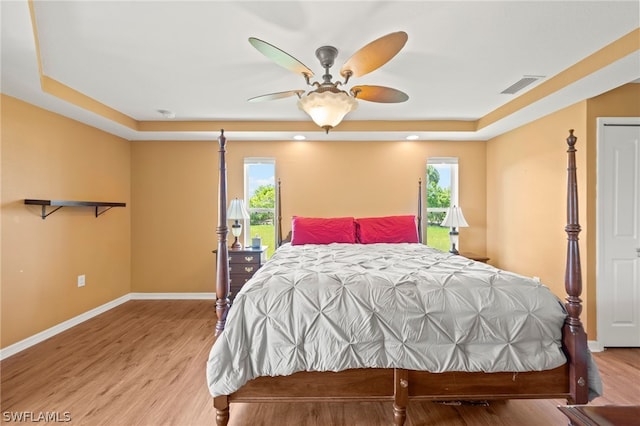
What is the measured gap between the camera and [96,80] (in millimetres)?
2791

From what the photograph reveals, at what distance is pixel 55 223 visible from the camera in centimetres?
329

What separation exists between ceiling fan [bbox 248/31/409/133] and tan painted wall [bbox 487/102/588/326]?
205 centimetres

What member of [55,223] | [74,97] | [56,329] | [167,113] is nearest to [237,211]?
[167,113]

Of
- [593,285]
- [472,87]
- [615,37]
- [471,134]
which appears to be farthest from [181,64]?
[593,285]

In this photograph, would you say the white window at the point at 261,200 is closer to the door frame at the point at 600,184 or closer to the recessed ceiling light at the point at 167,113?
the recessed ceiling light at the point at 167,113

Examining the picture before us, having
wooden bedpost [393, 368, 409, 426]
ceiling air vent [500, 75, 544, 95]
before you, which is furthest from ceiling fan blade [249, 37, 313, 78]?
ceiling air vent [500, 75, 544, 95]

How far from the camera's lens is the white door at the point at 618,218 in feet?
9.31

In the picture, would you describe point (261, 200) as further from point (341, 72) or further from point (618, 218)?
point (618, 218)

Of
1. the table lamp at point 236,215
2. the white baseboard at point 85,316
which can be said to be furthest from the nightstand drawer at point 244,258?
the white baseboard at point 85,316

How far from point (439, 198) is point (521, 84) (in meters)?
1.98

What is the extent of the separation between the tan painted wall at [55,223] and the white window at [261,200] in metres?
1.73

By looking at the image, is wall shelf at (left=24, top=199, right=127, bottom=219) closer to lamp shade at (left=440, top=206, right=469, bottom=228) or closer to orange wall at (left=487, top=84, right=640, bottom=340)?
lamp shade at (left=440, top=206, right=469, bottom=228)

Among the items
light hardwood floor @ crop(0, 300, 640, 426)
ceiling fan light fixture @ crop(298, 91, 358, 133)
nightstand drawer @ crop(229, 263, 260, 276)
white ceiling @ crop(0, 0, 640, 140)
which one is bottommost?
light hardwood floor @ crop(0, 300, 640, 426)

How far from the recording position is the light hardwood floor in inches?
78.5
